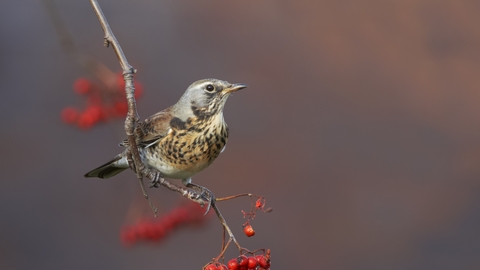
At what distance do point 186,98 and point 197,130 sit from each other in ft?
0.26

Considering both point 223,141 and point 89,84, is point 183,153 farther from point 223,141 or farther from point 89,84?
point 89,84

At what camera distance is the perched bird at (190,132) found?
1386 millimetres

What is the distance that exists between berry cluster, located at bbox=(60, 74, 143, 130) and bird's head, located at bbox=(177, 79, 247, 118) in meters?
0.24

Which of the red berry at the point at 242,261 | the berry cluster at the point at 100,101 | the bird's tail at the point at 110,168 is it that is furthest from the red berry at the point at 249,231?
the berry cluster at the point at 100,101

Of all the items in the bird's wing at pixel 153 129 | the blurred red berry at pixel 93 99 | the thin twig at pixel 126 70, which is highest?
the thin twig at pixel 126 70

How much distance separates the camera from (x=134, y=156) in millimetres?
1044

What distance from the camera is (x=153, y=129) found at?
57.4 inches

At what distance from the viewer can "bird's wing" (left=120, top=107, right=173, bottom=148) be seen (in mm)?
1455

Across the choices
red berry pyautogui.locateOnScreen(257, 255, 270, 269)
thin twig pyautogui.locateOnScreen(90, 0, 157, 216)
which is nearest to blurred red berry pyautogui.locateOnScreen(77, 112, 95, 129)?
thin twig pyautogui.locateOnScreen(90, 0, 157, 216)

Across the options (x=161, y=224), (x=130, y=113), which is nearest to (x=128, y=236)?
(x=161, y=224)

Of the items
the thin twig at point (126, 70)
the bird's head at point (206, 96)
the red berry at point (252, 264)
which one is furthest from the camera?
the bird's head at point (206, 96)

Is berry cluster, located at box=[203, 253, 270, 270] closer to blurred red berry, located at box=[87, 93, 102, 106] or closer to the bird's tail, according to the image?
the bird's tail

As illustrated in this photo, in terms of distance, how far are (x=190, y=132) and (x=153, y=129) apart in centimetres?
10

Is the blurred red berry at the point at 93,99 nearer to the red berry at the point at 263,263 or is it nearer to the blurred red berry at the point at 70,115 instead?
the blurred red berry at the point at 70,115
